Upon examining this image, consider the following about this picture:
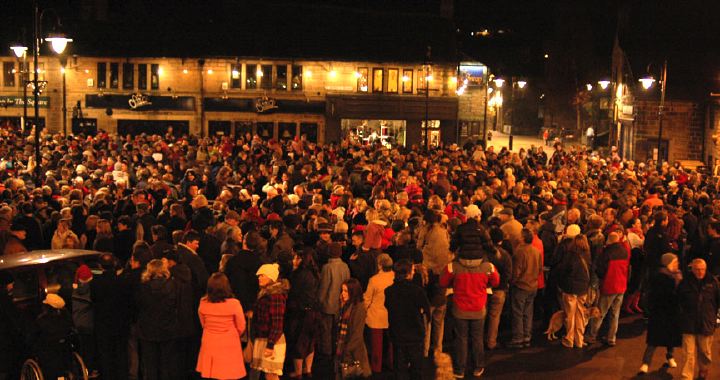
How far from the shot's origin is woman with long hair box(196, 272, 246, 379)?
827 cm

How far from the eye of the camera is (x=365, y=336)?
33.8ft

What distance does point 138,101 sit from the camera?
3809cm

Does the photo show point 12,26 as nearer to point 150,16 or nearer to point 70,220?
point 150,16

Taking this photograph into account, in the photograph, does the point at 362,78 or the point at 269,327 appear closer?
the point at 269,327

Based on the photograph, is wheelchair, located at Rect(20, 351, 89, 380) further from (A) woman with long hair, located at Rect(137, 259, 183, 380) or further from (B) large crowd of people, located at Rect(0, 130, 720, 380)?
(A) woman with long hair, located at Rect(137, 259, 183, 380)

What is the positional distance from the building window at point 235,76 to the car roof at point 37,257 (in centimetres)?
2929

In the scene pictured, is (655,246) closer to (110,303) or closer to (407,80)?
(110,303)

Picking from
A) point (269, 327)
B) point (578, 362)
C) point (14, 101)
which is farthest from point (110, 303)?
point (14, 101)

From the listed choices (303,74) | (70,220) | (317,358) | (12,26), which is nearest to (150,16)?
(12,26)

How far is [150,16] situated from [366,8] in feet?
37.9

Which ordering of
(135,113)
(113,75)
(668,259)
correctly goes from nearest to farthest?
(668,259)
(135,113)
(113,75)

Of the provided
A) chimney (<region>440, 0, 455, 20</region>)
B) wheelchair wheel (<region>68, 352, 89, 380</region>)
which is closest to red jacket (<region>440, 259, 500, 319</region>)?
wheelchair wheel (<region>68, 352, 89, 380</region>)

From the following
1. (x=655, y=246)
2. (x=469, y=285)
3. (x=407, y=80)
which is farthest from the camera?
(x=407, y=80)

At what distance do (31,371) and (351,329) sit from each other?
340 cm
